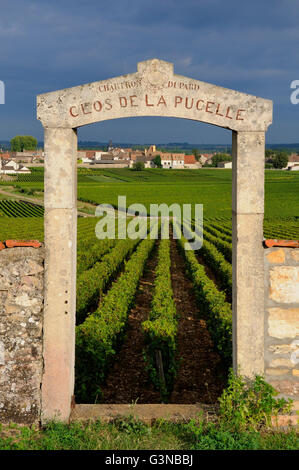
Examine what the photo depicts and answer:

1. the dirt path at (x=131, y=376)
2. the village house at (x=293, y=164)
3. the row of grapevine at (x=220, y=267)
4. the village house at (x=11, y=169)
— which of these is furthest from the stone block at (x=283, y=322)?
the village house at (x=293, y=164)

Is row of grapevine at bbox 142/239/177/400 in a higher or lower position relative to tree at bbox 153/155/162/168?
lower

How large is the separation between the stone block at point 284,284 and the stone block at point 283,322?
0.13 m

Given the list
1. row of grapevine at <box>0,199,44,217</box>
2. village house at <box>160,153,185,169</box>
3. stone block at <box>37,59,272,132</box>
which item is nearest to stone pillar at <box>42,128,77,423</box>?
stone block at <box>37,59,272,132</box>

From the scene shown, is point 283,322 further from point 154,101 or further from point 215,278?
point 215,278

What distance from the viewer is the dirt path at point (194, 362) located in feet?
26.9

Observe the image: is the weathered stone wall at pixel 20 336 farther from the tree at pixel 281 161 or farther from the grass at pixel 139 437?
the tree at pixel 281 161

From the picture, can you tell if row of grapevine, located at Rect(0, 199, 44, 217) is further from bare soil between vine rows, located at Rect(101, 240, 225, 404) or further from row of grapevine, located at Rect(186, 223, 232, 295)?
bare soil between vine rows, located at Rect(101, 240, 225, 404)

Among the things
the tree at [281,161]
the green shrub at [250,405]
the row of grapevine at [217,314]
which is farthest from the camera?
the tree at [281,161]

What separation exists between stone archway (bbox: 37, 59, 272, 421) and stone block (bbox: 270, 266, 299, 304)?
173 millimetres

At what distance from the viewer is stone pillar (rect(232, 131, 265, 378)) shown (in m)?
5.31

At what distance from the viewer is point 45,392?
5.24m

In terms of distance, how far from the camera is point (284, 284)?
537cm

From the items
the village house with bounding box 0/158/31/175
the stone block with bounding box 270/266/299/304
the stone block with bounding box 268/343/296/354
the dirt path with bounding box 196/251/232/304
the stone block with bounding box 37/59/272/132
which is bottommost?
the dirt path with bounding box 196/251/232/304
